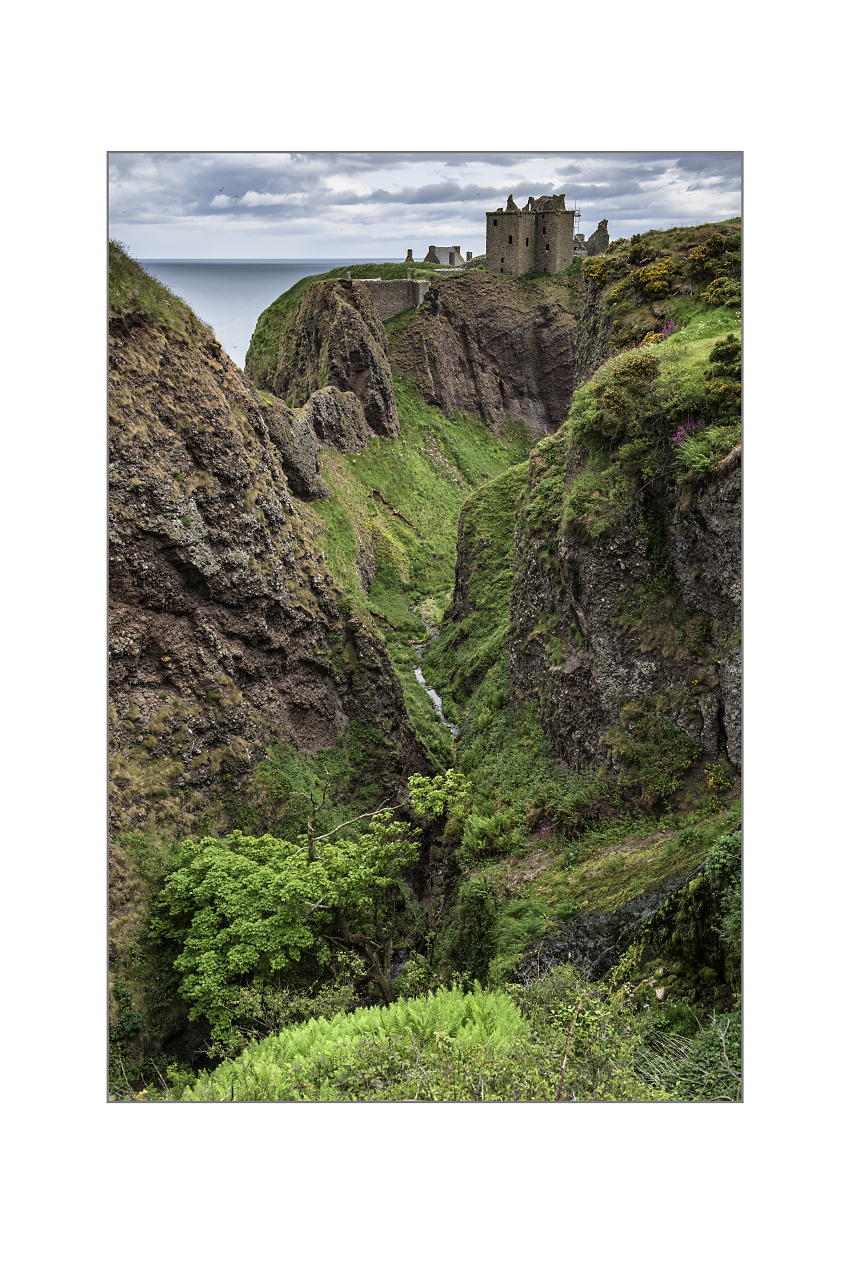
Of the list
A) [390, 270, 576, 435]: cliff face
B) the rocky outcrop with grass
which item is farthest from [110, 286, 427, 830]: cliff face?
[390, 270, 576, 435]: cliff face

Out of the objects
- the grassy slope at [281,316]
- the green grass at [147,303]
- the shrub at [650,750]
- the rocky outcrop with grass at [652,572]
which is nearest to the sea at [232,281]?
the green grass at [147,303]

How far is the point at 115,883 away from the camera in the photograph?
1691 cm

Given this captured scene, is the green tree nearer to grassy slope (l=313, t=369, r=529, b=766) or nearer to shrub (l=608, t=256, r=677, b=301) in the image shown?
grassy slope (l=313, t=369, r=529, b=766)

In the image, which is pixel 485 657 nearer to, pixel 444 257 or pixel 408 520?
pixel 408 520

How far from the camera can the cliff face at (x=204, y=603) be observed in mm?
19281

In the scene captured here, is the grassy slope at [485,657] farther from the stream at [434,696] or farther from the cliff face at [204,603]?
the cliff face at [204,603]

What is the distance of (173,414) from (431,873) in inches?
662

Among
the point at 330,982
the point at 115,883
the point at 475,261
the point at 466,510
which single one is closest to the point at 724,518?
the point at 330,982

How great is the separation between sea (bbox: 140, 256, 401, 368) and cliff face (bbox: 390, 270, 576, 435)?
2082 inches

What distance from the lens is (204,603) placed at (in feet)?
71.1

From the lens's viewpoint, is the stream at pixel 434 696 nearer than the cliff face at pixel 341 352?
Yes

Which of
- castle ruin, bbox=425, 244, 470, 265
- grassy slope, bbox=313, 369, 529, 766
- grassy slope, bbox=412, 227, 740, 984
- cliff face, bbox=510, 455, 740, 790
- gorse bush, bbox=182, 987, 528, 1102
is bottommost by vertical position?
gorse bush, bbox=182, 987, 528, 1102

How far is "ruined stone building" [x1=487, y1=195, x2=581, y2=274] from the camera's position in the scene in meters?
66.2

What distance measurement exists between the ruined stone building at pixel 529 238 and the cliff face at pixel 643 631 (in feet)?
172
